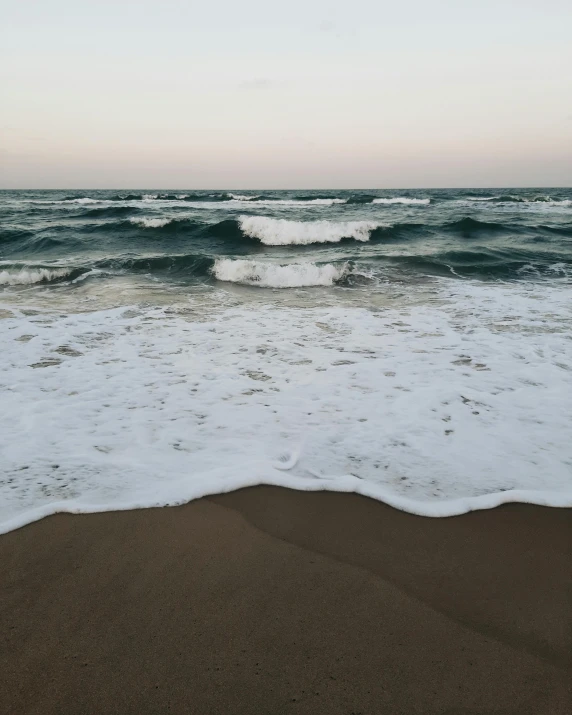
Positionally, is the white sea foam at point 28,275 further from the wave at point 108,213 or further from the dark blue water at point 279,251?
the wave at point 108,213

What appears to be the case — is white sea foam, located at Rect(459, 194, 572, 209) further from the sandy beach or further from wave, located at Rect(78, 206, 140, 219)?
the sandy beach

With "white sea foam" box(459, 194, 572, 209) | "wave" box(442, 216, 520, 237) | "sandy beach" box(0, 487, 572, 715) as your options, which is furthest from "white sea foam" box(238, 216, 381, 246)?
"white sea foam" box(459, 194, 572, 209)

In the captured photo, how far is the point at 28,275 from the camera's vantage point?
9.13 metres

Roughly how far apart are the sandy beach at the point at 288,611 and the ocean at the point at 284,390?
239 millimetres

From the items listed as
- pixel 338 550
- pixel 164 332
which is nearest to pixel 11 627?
pixel 338 550

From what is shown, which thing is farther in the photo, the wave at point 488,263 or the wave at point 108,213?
the wave at point 108,213

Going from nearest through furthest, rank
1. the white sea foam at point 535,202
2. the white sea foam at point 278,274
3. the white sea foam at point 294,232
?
the white sea foam at point 278,274 < the white sea foam at point 294,232 < the white sea foam at point 535,202

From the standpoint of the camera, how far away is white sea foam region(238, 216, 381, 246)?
14.6 meters

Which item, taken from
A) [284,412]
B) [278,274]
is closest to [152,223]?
[278,274]

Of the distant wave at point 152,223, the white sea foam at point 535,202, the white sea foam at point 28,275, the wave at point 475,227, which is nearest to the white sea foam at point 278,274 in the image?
the white sea foam at point 28,275

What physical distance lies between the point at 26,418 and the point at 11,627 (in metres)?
1.87

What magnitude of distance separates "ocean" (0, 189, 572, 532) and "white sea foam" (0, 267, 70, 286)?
3 centimetres

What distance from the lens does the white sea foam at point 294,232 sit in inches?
573

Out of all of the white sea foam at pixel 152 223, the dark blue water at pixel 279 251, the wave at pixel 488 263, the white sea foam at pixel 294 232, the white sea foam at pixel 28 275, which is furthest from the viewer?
the white sea foam at pixel 152 223
